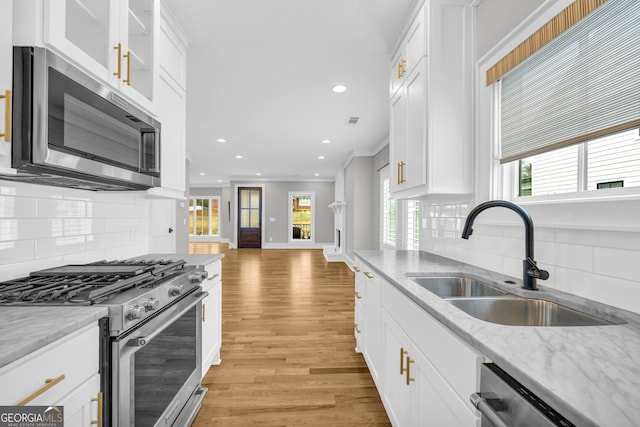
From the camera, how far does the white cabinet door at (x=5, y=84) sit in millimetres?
969

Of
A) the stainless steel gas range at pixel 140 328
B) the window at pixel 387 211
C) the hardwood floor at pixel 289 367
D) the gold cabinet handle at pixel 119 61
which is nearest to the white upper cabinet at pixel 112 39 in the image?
the gold cabinet handle at pixel 119 61

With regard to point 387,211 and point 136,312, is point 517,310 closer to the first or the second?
point 136,312

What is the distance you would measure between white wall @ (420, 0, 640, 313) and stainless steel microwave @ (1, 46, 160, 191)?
1.95 m

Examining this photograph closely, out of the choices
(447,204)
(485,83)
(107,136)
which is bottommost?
(447,204)

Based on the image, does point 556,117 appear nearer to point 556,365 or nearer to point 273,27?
point 556,365

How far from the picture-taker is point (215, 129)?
509 centimetres

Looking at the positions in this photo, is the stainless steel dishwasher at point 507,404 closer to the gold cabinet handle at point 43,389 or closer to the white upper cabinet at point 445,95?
the gold cabinet handle at point 43,389

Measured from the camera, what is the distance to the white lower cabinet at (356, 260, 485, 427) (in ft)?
2.86

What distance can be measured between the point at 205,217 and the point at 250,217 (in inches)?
131

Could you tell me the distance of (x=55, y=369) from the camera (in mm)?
872

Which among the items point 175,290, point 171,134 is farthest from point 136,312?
point 171,134

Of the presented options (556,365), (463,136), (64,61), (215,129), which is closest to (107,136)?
(64,61)

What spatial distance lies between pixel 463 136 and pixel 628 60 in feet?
3.09

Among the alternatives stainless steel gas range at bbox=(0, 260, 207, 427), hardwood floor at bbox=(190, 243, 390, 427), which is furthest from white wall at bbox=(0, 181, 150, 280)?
hardwood floor at bbox=(190, 243, 390, 427)
